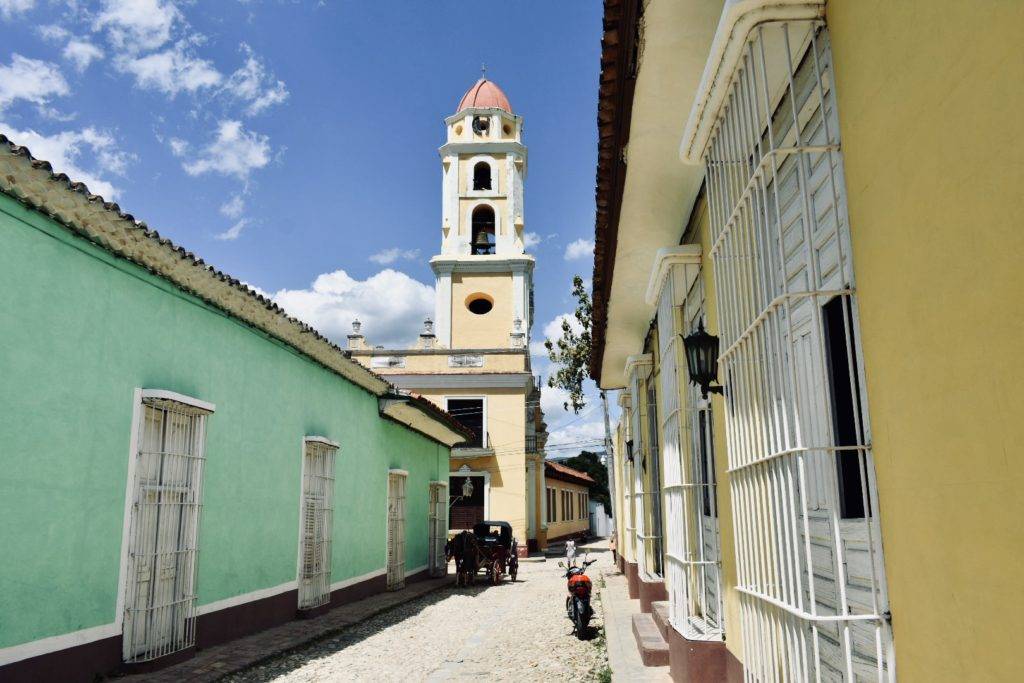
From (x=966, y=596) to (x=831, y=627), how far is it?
151cm

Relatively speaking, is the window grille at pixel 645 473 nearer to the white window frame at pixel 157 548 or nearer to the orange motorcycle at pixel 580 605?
the orange motorcycle at pixel 580 605

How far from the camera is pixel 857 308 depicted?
2.46 meters

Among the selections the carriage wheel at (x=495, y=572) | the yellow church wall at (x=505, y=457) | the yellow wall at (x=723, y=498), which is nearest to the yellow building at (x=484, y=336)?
the yellow church wall at (x=505, y=457)

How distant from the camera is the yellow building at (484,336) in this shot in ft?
82.5

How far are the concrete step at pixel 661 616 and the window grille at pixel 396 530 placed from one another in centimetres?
716

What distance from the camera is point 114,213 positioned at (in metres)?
6.02

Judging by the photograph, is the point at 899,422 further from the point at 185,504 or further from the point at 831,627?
the point at 185,504

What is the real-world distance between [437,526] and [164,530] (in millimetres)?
11673

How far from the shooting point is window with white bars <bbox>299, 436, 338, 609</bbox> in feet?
33.9

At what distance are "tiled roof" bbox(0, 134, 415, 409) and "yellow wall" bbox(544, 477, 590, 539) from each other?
2231 centimetres

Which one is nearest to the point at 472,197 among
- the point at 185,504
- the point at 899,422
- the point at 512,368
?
the point at 512,368

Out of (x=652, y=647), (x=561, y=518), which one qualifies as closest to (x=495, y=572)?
(x=652, y=647)

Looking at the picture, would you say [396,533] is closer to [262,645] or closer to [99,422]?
[262,645]

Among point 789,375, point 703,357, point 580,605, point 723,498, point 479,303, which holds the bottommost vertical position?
point 580,605
